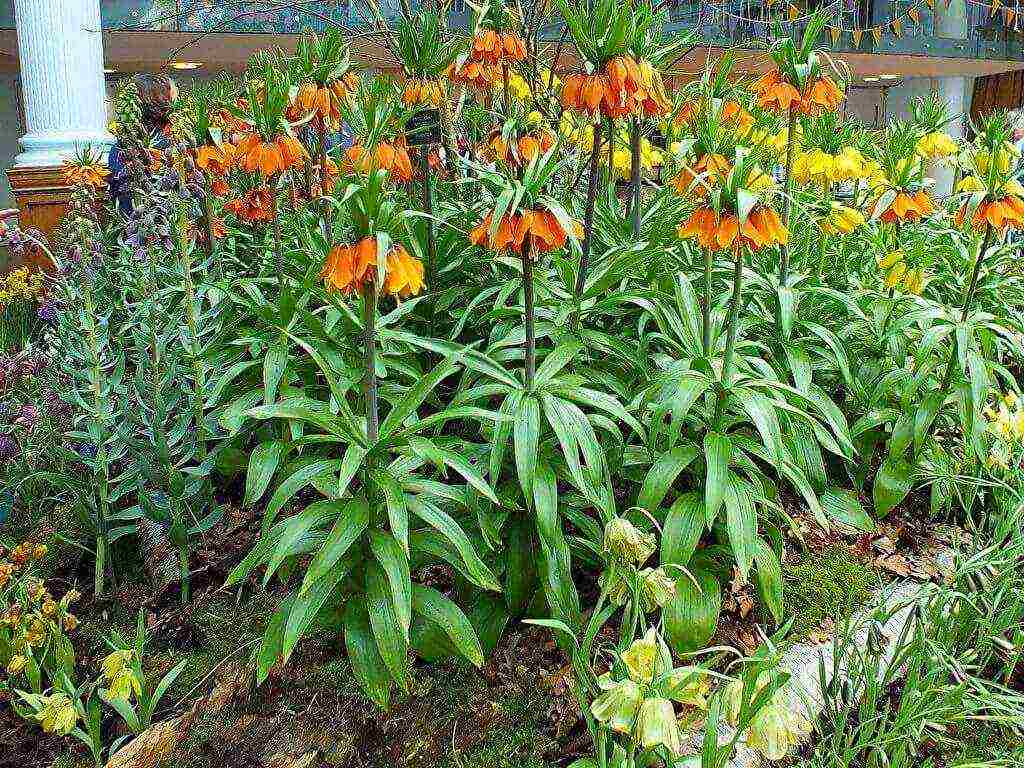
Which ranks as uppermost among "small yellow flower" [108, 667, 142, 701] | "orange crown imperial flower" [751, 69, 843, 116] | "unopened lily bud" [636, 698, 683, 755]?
"orange crown imperial flower" [751, 69, 843, 116]

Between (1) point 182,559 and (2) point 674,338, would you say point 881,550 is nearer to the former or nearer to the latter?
(2) point 674,338

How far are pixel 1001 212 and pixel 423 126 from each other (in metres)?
1.40

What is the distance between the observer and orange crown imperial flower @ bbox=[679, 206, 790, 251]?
4.66 feet

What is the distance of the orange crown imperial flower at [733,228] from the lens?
142 cm

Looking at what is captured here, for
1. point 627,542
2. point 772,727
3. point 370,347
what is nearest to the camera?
point 772,727

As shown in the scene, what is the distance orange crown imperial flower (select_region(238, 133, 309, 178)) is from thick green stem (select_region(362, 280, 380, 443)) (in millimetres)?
707

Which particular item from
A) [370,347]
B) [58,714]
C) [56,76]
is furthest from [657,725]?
[56,76]

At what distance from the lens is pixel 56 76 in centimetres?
441

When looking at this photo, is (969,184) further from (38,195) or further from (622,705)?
(38,195)

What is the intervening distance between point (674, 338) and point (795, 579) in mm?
653

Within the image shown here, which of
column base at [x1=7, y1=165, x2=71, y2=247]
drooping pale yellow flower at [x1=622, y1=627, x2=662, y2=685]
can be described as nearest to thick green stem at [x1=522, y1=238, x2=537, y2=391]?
drooping pale yellow flower at [x1=622, y1=627, x2=662, y2=685]

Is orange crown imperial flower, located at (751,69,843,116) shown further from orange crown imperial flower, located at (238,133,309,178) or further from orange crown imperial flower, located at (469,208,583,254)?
orange crown imperial flower, located at (238,133,309,178)

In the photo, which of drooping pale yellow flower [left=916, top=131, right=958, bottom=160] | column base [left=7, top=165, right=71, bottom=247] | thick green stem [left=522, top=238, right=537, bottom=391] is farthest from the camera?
column base [left=7, top=165, right=71, bottom=247]

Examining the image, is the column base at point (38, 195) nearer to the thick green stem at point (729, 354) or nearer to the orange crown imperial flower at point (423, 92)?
the orange crown imperial flower at point (423, 92)
